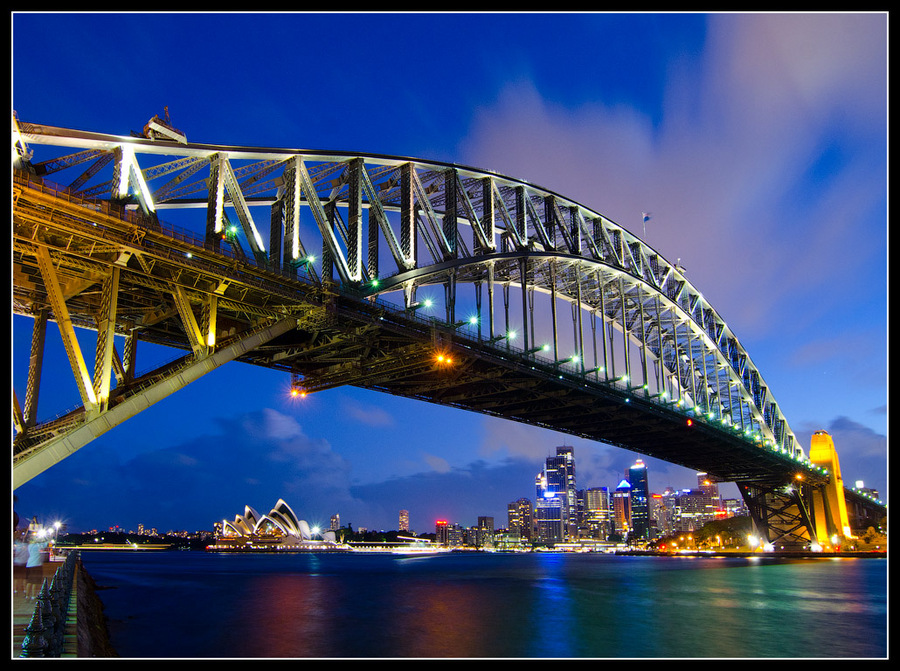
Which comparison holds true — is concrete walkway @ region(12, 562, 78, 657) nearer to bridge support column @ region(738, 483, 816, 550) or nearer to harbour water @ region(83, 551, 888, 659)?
harbour water @ region(83, 551, 888, 659)

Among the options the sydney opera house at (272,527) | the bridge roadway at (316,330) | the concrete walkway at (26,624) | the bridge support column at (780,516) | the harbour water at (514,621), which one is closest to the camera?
the concrete walkway at (26,624)

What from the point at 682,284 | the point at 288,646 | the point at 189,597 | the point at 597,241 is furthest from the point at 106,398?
the point at 682,284

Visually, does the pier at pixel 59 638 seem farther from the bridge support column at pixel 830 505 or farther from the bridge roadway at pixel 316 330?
the bridge support column at pixel 830 505

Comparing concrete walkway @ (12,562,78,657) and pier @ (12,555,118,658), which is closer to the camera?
pier @ (12,555,118,658)

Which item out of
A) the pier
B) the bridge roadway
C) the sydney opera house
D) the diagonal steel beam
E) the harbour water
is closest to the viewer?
the pier

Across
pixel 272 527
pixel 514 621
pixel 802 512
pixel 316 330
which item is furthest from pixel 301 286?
pixel 272 527

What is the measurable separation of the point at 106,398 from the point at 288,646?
1243 cm

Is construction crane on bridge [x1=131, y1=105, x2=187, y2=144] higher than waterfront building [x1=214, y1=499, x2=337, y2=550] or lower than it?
higher

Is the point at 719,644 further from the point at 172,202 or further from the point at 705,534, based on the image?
the point at 705,534

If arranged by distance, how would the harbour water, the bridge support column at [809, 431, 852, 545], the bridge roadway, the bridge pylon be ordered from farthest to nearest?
the bridge support column at [809, 431, 852, 545] < the bridge pylon < the harbour water < the bridge roadway

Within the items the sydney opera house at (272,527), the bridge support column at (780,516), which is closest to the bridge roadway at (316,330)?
the bridge support column at (780,516)

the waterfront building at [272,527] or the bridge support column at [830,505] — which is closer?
the bridge support column at [830,505]

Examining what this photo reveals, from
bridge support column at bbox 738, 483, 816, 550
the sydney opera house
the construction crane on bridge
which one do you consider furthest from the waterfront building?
the construction crane on bridge

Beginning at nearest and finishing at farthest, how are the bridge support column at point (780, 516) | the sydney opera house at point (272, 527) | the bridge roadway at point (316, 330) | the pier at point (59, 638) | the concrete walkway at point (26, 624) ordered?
the pier at point (59, 638)
the concrete walkway at point (26, 624)
the bridge roadway at point (316, 330)
the bridge support column at point (780, 516)
the sydney opera house at point (272, 527)
